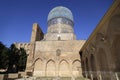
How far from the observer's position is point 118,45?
25.2 feet

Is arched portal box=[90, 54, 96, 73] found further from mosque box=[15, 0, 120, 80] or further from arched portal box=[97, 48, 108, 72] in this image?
arched portal box=[97, 48, 108, 72]

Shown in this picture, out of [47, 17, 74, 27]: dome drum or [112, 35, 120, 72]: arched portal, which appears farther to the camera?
[47, 17, 74, 27]: dome drum

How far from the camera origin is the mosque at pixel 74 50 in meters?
7.56

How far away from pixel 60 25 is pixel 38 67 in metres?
9.79

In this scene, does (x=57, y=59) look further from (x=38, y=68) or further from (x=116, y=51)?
(x=116, y=51)

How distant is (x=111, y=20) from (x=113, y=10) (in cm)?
68

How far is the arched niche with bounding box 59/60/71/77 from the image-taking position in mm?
16609

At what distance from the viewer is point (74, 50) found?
17922mm

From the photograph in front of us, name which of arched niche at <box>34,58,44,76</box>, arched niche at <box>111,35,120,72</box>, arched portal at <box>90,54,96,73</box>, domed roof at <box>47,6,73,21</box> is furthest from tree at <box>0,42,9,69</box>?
arched niche at <box>111,35,120,72</box>

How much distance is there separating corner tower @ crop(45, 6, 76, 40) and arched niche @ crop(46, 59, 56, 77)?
18.8ft

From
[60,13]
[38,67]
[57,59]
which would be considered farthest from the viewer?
[60,13]

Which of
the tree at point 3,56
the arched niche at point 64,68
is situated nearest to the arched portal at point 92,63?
the arched niche at point 64,68

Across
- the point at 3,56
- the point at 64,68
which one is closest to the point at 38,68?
the point at 64,68

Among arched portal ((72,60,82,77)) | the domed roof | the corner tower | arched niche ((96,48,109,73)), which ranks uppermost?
the domed roof
